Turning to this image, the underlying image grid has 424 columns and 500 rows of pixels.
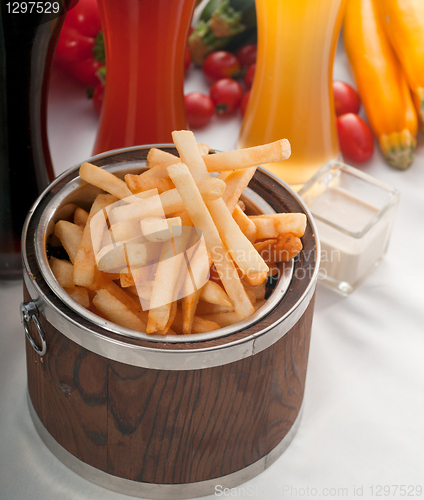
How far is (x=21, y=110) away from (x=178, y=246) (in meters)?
0.54

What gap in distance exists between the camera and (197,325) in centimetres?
91

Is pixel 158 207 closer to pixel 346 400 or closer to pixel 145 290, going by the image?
pixel 145 290

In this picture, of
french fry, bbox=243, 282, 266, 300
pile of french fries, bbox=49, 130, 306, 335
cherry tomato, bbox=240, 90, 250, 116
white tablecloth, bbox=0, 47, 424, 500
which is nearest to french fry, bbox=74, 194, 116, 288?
pile of french fries, bbox=49, 130, 306, 335

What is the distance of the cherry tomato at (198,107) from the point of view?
1671 millimetres

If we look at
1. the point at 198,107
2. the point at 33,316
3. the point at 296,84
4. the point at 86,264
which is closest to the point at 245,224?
the point at 86,264

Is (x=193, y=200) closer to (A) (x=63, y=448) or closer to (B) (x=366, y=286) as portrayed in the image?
(A) (x=63, y=448)

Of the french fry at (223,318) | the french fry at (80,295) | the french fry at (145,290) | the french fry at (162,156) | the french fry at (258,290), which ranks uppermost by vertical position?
the french fry at (162,156)

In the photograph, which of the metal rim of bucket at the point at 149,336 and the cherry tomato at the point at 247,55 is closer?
the metal rim of bucket at the point at 149,336

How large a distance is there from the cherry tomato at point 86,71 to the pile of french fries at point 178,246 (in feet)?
2.66

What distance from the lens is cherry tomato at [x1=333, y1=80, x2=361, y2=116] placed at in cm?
173

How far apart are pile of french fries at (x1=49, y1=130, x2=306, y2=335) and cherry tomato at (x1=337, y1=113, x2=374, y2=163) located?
75 centimetres

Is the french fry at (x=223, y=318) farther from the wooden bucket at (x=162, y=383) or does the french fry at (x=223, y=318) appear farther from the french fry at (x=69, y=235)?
the french fry at (x=69, y=235)

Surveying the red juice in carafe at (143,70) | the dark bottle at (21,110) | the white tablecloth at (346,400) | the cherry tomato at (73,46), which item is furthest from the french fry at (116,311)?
the cherry tomato at (73,46)

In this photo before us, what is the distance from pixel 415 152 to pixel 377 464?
0.94 m
